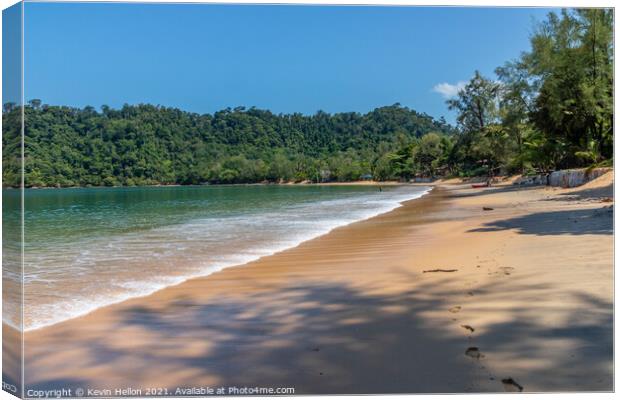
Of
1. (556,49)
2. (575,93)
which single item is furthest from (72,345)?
(575,93)

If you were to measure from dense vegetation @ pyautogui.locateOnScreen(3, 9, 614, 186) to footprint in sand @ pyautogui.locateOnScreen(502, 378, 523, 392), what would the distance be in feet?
8.46

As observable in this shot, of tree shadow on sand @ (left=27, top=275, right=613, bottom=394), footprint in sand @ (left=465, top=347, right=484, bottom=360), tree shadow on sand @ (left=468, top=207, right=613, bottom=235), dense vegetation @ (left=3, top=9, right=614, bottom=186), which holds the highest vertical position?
dense vegetation @ (left=3, top=9, right=614, bottom=186)

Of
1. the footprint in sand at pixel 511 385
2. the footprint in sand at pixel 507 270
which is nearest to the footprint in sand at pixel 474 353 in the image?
the footprint in sand at pixel 511 385

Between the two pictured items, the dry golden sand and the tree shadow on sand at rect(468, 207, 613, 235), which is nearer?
the dry golden sand

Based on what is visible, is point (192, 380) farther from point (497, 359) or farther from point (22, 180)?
point (497, 359)

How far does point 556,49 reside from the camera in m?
17.9

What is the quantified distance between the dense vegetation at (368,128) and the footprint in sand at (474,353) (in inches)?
98.2

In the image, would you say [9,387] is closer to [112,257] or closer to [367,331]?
[367,331]

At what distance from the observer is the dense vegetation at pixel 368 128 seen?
13.8 feet

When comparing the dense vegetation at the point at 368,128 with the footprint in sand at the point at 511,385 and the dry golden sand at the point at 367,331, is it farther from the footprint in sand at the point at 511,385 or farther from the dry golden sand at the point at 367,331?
the footprint in sand at the point at 511,385

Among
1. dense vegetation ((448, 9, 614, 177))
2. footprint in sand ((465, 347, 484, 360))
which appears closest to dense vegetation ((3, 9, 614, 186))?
dense vegetation ((448, 9, 614, 177))

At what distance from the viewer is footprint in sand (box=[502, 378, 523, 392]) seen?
88.0 inches

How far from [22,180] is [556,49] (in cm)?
1927

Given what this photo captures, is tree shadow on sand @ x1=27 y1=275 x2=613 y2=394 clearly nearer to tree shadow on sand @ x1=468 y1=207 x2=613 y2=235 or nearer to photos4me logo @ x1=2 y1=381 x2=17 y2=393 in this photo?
photos4me logo @ x1=2 y1=381 x2=17 y2=393
